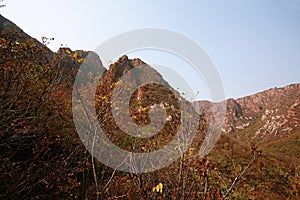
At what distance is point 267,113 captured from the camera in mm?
131000

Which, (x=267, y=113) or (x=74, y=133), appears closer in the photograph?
(x=74, y=133)

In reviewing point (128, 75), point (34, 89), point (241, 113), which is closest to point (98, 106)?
point (128, 75)

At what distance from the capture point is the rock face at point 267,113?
102 meters

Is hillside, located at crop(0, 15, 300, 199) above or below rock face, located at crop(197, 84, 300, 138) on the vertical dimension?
below

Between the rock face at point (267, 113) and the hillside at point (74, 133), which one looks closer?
the hillside at point (74, 133)

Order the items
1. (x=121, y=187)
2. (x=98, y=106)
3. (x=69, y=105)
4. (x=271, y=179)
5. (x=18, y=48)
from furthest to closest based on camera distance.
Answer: (x=271, y=179) → (x=69, y=105) → (x=121, y=187) → (x=98, y=106) → (x=18, y=48)

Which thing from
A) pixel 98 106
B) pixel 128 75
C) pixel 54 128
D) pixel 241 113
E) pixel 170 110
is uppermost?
pixel 241 113

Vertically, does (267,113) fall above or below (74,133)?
above

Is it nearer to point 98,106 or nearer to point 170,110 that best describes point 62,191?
point 98,106

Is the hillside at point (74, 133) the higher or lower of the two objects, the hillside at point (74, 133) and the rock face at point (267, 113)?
the lower

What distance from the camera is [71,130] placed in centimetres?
697

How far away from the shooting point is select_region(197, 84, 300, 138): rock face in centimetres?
10247

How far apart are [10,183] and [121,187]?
104 inches

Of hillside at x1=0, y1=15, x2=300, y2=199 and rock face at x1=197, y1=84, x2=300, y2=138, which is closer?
hillside at x1=0, y1=15, x2=300, y2=199
